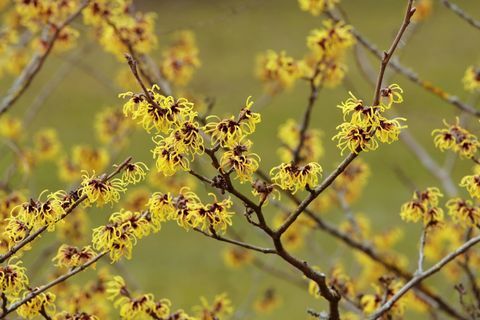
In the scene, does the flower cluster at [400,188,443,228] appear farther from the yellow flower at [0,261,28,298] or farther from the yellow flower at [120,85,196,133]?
the yellow flower at [0,261,28,298]

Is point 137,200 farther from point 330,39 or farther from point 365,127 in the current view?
point 365,127

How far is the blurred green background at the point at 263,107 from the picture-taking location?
4188 millimetres

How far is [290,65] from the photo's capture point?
181cm

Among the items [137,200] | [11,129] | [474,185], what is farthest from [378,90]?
[11,129]

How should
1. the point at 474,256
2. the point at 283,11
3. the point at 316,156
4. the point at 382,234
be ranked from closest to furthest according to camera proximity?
the point at 316,156, the point at 474,256, the point at 382,234, the point at 283,11

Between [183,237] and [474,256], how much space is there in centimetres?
274

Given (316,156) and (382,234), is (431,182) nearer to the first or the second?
(382,234)

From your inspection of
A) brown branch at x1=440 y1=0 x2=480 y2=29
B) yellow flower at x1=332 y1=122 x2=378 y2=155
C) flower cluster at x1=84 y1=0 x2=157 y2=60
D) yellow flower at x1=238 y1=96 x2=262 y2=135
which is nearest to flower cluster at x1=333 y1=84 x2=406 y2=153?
yellow flower at x1=332 y1=122 x2=378 y2=155

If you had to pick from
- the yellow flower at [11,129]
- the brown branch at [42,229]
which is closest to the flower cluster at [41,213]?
the brown branch at [42,229]

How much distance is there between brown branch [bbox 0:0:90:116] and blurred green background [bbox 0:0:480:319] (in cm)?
118

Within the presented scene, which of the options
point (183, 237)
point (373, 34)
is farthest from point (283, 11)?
point (183, 237)

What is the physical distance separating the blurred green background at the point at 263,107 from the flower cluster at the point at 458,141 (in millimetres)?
1479

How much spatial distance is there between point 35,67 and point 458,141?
1.07 meters

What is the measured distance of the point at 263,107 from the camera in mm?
3100
